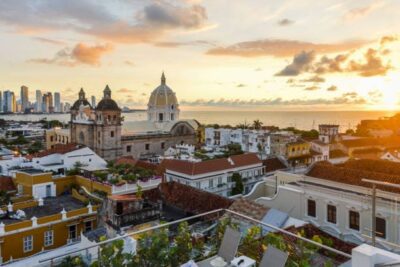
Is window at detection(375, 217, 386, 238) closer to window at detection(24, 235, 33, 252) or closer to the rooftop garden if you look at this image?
the rooftop garden

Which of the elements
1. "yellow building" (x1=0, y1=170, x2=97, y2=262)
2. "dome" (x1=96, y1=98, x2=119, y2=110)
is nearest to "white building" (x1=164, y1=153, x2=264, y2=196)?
"yellow building" (x1=0, y1=170, x2=97, y2=262)

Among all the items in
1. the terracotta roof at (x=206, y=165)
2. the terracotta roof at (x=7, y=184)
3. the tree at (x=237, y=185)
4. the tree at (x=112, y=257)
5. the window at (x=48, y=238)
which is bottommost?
the window at (x=48, y=238)

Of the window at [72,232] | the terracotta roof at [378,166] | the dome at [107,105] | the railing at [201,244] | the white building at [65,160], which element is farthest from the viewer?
the dome at [107,105]

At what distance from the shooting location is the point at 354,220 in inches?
618

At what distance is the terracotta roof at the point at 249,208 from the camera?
16.6m

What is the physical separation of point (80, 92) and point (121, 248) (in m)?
50.8

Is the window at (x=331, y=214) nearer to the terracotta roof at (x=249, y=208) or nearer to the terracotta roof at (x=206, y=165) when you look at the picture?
the terracotta roof at (x=249, y=208)

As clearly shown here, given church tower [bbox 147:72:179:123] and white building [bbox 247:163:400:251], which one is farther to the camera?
church tower [bbox 147:72:179:123]

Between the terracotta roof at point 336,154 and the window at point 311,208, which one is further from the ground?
the terracotta roof at point 336,154

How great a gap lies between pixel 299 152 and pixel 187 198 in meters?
24.2

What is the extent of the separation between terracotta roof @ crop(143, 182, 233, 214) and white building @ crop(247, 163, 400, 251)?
278 centimetres

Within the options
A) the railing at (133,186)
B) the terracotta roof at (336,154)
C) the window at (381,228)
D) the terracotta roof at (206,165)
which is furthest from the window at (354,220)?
the terracotta roof at (336,154)

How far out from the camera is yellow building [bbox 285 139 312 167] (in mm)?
39219

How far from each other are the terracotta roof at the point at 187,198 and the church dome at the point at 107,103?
83.3ft
